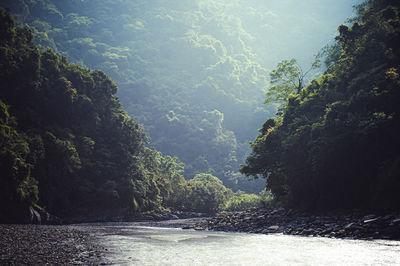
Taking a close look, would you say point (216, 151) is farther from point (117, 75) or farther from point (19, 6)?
point (19, 6)

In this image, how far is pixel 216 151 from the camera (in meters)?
167

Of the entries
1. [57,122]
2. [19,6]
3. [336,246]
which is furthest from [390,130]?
[19,6]

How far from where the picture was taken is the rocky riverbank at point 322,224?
14102 mm

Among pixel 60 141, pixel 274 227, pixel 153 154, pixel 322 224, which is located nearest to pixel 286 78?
pixel 274 227

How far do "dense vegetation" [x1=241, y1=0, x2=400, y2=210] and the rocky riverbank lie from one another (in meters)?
1.42

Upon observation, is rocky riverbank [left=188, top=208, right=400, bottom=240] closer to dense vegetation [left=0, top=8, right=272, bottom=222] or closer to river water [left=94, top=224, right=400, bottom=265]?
river water [left=94, top=224, right=400, bottom=265]

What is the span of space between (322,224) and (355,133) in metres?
6.38

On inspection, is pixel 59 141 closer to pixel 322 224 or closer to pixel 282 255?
pixel 322 224

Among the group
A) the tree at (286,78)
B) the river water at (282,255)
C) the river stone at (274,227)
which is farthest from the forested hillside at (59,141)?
the tree at (286,78)

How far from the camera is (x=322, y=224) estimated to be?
18.6m

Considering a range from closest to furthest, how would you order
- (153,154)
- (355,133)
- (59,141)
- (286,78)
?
1. (355,133)
2. (59,141)
3. (286,78)
4. (153,154)

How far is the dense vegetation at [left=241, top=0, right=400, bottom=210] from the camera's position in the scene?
59.6 ft

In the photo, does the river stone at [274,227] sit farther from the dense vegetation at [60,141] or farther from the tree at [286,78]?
the tree at [286,78]

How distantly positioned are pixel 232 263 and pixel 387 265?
4676mm
